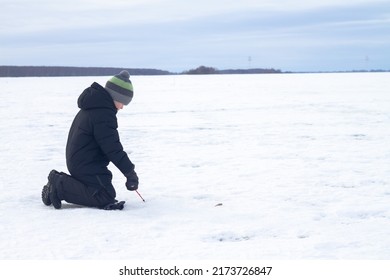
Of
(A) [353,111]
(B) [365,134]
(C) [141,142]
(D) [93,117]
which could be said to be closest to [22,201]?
(D) [93,117]

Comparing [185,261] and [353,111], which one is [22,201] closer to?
[185,261]

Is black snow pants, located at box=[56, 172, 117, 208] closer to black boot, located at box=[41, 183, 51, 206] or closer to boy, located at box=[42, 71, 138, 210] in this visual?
boy, located at box=[42, 71, 138, 210]

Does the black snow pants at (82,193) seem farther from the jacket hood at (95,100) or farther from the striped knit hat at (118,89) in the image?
the striped knit hat at (118,89)

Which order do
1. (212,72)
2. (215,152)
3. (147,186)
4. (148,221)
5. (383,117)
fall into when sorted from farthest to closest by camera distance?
(212,72) → (383,117) → (215,152) → (147,186) → (148,221)

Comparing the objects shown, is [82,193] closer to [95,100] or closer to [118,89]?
[95,100]

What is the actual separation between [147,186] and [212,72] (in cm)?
9997

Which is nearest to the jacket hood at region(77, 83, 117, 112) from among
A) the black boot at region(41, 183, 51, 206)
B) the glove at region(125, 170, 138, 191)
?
the glove at region(125, 170, 138, 191)

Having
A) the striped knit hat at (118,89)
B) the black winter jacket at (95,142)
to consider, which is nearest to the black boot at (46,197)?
the black winter jacket at (95,142)

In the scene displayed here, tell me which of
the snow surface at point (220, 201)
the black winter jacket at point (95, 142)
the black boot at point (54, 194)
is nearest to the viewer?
the snow surface at point (220, 201)

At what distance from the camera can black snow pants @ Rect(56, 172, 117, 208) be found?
4500 mm

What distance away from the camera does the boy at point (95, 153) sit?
439 centimetres

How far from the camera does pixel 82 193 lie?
4516 millimetres

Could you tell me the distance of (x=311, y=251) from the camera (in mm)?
3404

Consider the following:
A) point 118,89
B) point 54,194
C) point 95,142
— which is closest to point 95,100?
point 118,89
